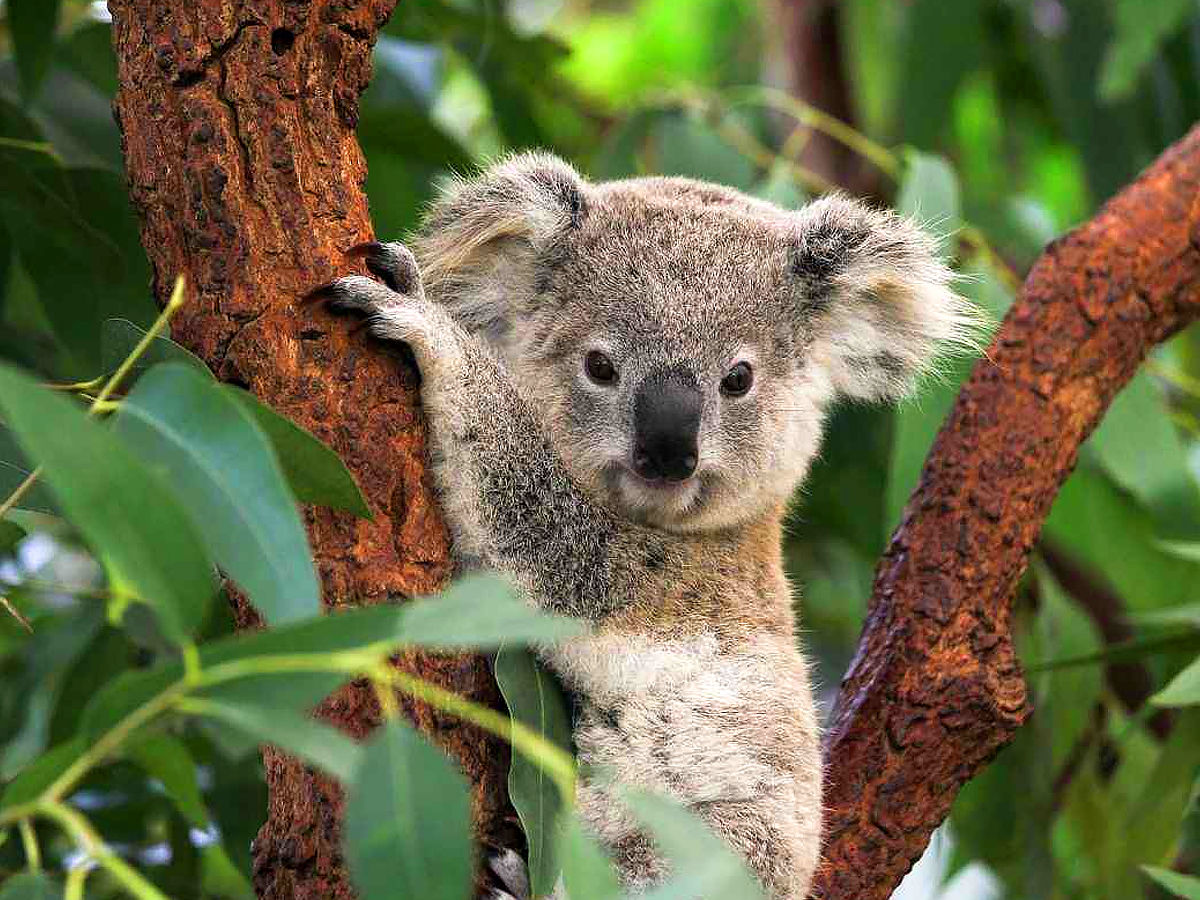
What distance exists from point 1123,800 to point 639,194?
5.84 ft

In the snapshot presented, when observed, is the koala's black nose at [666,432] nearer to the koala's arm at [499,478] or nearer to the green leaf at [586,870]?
the koala's arm at [499,478]

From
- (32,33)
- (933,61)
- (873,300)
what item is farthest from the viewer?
(933,61)

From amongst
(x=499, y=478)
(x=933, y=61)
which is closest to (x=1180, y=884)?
(x=499, y=478)

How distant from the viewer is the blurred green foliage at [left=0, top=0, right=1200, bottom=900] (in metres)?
2.58

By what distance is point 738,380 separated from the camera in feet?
7.85

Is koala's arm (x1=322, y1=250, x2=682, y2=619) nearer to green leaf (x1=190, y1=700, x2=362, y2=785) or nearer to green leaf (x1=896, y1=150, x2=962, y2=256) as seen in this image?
green leaf (x1=190, y1=700, x2=362, y2=785)

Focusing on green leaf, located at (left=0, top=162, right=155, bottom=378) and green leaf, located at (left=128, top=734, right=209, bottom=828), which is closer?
green leaf, located at (left=128, top=734, right=209, bottom=828)

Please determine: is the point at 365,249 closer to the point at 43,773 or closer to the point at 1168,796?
the point at 43,773

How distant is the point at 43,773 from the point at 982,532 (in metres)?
1.58

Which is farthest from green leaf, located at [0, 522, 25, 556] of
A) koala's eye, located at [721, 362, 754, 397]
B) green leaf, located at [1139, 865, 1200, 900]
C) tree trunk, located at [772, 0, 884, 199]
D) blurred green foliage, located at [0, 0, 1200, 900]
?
tree trunk, located at [772, 0, 884, 199]

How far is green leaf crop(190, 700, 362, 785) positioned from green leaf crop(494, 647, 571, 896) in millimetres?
626

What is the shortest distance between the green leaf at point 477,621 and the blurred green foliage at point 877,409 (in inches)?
18.4

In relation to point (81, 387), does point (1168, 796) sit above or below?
below

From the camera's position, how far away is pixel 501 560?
2.08 m
